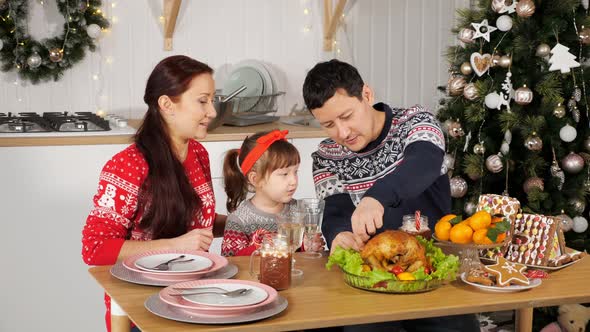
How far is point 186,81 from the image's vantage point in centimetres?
252

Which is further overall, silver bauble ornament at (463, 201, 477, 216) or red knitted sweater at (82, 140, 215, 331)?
silver bauble ornament at (463, 201, 477, 216)

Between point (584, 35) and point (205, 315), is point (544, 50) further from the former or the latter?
point (205, 315)

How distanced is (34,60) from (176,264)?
2.06 meters

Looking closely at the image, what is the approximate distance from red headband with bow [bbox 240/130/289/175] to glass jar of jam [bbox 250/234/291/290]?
769 millimetres

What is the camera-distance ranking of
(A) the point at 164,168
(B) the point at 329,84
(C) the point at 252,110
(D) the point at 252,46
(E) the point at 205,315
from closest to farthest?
(E) the point at 205,315
(B) the point at 329,84
(A) the point at 164,168
(C) the point at 252,110
(D) the point at 252,46

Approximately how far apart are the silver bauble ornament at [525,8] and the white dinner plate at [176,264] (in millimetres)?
1973

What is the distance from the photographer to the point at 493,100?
363cm

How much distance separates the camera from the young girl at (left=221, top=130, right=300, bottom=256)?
269cm

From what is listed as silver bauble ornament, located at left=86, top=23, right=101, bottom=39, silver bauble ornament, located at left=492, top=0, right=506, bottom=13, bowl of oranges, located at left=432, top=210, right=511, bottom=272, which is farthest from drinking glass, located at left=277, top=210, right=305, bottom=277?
silver bauble ornament, located at left=86, top=23, right=101, bottom=39

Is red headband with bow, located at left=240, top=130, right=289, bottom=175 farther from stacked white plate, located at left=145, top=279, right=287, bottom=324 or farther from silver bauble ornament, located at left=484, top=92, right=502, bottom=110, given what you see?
silver bauble ornament, located at left=484, top=92, right=502, bottom=110

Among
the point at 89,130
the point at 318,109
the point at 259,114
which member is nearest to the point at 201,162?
the point at 318,109

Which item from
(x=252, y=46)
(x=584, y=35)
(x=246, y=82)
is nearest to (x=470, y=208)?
(x=584, y=35)

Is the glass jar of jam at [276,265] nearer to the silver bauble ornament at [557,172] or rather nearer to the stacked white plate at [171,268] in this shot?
the stacked white plate at [171,268]

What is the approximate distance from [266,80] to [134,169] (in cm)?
176
